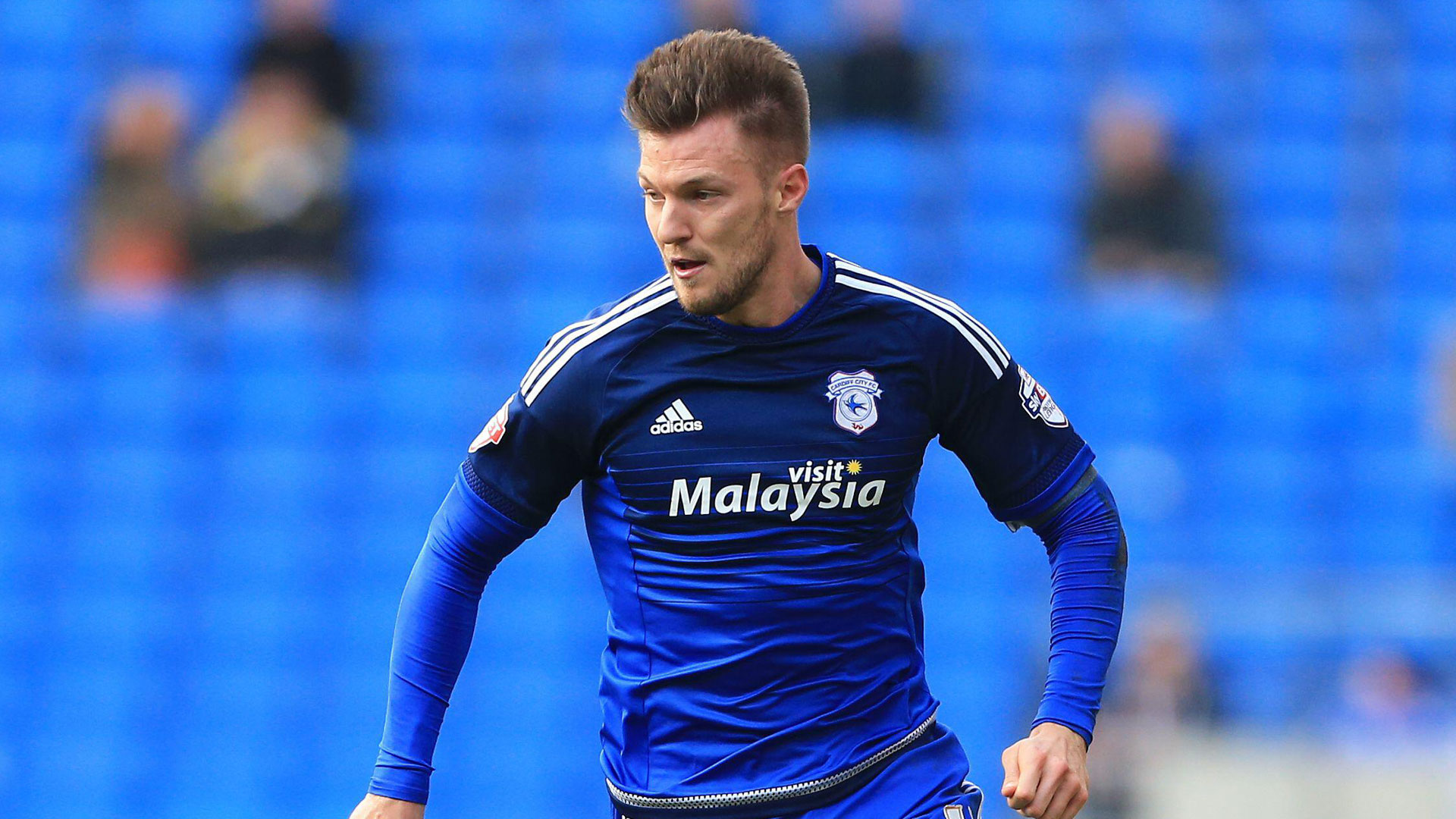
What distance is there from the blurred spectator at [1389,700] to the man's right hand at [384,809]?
16.1ft

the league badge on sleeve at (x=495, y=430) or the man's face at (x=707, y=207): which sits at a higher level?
the man's face at (x=707, y=207)

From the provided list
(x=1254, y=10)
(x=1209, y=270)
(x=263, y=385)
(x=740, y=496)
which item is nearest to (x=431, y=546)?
(x=740, y=496)

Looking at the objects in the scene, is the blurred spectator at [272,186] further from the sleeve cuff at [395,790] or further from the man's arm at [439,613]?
the sleeve cuff at [395,790]

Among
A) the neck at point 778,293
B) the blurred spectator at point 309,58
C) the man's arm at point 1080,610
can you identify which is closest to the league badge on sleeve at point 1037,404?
the man's arm at point 1080,610

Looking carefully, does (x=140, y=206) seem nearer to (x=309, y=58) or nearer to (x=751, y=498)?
(x=309, y=58)

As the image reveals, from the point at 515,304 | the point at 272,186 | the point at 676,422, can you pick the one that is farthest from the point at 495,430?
the point at 515,304

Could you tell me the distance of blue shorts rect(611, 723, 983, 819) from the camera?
343 cm

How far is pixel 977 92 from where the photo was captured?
11.1 metres

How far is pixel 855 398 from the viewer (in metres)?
3.56

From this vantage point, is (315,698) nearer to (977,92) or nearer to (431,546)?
(977,92)

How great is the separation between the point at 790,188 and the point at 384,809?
1428 mm

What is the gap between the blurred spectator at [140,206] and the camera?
391 inches

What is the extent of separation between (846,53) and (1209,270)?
2.36 m

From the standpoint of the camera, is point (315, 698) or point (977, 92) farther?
→ point (977, 92)
